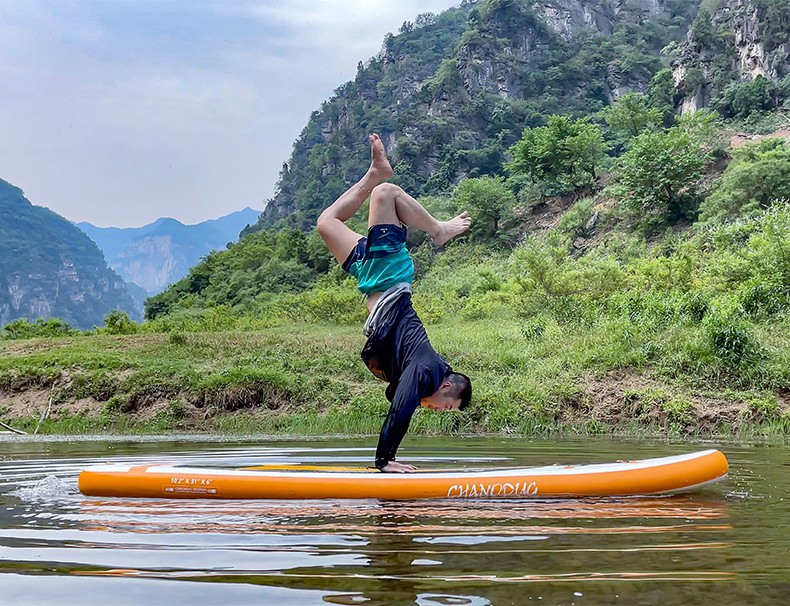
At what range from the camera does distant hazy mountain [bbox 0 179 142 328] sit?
12044cm

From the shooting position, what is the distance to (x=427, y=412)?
1152cm

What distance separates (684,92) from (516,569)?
6711cm

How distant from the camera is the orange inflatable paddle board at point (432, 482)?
15.1ft

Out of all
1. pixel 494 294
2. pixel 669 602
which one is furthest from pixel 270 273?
pixel 669 602

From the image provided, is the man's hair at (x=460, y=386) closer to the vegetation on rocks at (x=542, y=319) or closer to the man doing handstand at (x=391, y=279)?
the man doing handstand at (x=391, y=279)

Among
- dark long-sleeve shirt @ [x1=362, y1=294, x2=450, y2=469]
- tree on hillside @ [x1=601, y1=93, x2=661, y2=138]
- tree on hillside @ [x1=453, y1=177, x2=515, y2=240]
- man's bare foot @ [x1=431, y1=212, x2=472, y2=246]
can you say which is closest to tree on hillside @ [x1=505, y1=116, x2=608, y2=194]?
tree on hillside @ [x1=453, y1=177, x2=515, y2=240]

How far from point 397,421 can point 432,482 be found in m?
0.48

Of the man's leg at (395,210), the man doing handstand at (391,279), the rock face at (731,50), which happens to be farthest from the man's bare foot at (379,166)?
the rock face at (731,50)

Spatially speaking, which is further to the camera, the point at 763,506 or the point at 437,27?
the point at 437,27

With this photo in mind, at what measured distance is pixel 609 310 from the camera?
16.8 m

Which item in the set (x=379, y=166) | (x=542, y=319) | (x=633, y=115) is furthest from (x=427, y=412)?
(x=633, y=115)

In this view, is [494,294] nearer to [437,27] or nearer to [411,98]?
[411,98]

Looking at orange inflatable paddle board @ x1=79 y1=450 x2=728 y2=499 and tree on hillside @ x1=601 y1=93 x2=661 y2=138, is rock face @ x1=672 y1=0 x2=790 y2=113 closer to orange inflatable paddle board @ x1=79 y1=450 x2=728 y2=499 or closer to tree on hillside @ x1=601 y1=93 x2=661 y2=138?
tree on hillside @ x1=601 y1=93 x2=661 y2=138

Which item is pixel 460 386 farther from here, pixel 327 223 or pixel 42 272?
pixel 42 272
